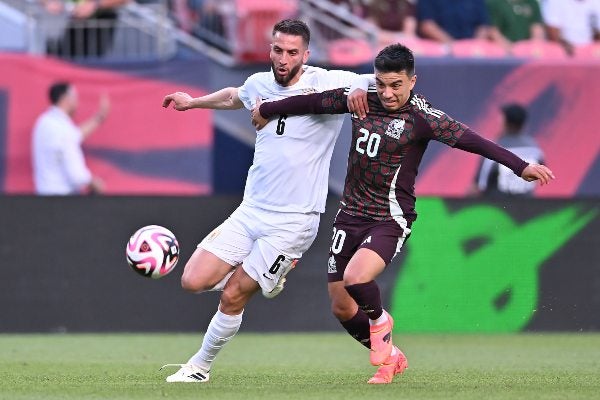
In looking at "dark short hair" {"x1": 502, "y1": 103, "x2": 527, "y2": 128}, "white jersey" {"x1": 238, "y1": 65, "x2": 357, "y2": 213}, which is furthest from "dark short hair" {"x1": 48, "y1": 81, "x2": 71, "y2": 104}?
"white jersey" {"x1": 238, "y1": 65, "x2": 357, "y2": 213}

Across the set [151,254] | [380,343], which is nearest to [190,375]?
[151,254]

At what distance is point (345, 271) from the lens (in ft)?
28.5

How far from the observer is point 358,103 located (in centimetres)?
857

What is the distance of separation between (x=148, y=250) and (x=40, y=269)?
5060 mm

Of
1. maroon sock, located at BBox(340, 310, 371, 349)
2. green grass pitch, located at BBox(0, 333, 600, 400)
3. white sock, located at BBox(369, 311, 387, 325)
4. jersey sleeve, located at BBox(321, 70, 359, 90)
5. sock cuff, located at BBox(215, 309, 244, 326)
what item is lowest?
green grass pitch, located at BBox(0, 333, 600, 400)

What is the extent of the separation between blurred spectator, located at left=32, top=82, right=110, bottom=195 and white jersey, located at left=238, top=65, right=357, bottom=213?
6820mm

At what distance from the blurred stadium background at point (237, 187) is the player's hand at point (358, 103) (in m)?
5.31

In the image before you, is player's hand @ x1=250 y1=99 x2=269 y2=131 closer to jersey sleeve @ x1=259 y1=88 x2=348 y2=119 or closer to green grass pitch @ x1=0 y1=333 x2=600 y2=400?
jersey sleeve @ x1=259 y1=88 x2=348 y2=119

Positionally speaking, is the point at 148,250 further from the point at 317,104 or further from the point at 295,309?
the point at 295,309

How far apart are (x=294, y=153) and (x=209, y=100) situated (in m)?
0.76

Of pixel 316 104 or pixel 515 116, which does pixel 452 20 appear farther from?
pixel 316 104

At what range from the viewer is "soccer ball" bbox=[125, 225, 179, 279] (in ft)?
29.1

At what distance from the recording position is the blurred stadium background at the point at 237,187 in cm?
1372

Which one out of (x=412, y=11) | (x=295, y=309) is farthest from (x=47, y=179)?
(x=412, y=11)
